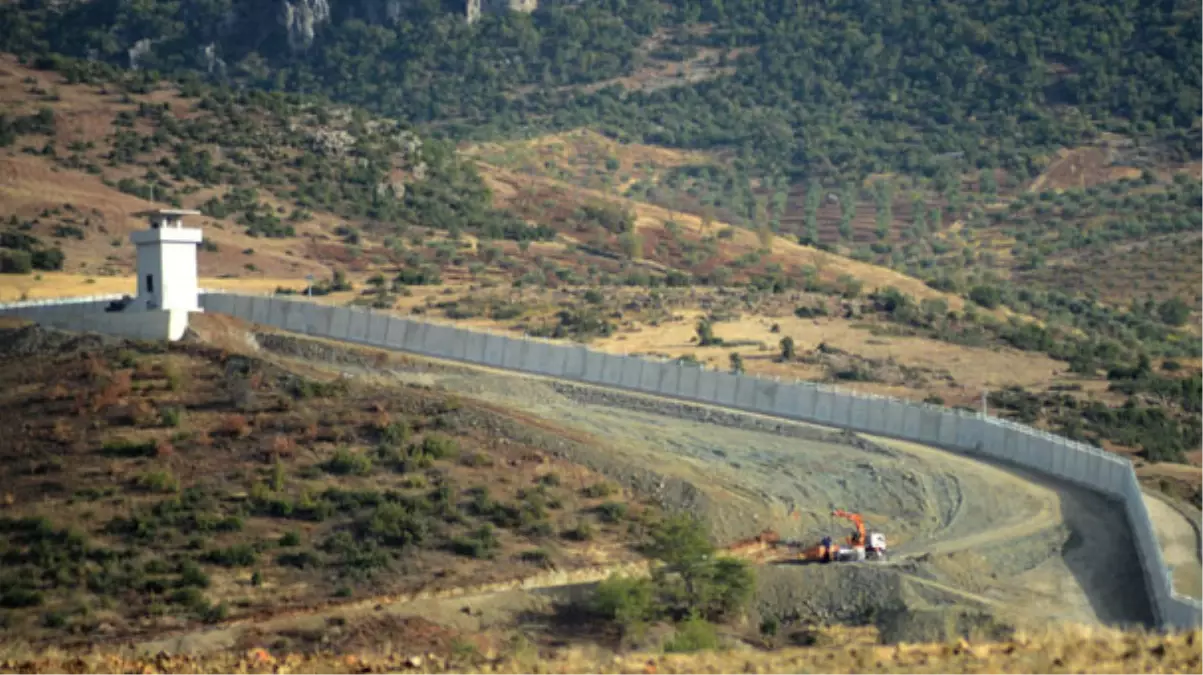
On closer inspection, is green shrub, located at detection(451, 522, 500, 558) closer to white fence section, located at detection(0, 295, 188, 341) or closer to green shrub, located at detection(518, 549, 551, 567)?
green shrub, located at detection(518, 549, 551, 567)

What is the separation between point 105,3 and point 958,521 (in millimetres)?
134499

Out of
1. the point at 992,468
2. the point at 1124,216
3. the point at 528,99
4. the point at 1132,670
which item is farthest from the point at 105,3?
the point at 1132,670

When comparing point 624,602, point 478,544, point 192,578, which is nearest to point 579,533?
point 478,544

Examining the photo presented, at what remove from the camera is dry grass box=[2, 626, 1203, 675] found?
26.8 m

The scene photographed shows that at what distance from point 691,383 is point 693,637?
83.2 feet

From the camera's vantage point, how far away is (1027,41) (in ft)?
526

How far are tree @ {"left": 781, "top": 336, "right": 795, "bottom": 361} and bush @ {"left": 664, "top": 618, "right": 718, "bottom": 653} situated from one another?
112 ft

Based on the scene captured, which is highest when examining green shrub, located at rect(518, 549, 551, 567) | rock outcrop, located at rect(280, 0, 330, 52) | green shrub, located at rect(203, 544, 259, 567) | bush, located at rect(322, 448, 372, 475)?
rock outcrop, located at rect(280, 0, 330, 52)

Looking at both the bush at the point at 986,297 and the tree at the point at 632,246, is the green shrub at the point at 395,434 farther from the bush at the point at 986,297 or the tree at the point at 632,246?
the bush at the point at 986,297

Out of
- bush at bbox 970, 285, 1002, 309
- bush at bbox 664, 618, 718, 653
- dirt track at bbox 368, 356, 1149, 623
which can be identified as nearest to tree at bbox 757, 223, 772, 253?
bush at bbox 970, 285, 1002, 309

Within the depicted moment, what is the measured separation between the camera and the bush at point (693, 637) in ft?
124

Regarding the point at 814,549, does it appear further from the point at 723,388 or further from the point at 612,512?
the point at 723,388

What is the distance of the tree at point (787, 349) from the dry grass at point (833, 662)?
43194mm

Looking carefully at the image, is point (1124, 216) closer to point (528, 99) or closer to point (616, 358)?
point (528, 99)
